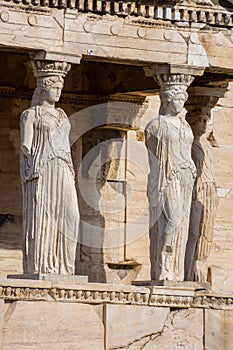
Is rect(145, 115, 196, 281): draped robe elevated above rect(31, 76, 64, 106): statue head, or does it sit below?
below

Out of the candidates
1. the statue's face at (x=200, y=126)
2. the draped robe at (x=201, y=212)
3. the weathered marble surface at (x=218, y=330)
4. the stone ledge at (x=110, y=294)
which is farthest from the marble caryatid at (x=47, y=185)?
the statue's face at (x=200, y=126)

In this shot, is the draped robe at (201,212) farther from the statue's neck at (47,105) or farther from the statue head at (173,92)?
the statue's neck at (47,105)

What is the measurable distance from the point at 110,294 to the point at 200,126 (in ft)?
9.20

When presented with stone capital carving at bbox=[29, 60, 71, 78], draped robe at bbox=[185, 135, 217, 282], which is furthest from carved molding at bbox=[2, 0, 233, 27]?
draped robe at bbox=[185, 135, 217, 282]

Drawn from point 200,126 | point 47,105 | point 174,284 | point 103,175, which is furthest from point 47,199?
point 103,175

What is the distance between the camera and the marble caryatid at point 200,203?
2467cm

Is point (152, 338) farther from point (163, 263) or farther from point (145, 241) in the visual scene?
point (145, 241)

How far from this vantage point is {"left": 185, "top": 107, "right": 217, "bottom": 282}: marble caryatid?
80.9 ft

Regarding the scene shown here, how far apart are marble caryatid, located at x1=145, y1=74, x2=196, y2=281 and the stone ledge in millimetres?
236

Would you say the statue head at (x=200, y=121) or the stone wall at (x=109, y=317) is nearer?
the stone wall at (x=109, y=317)

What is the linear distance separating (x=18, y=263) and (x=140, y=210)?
1.75 meters

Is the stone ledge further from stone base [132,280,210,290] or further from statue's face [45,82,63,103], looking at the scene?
statue's face [45,82,63,103]

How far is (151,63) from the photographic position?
76.8 ft

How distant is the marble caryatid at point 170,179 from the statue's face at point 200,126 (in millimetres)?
1241
